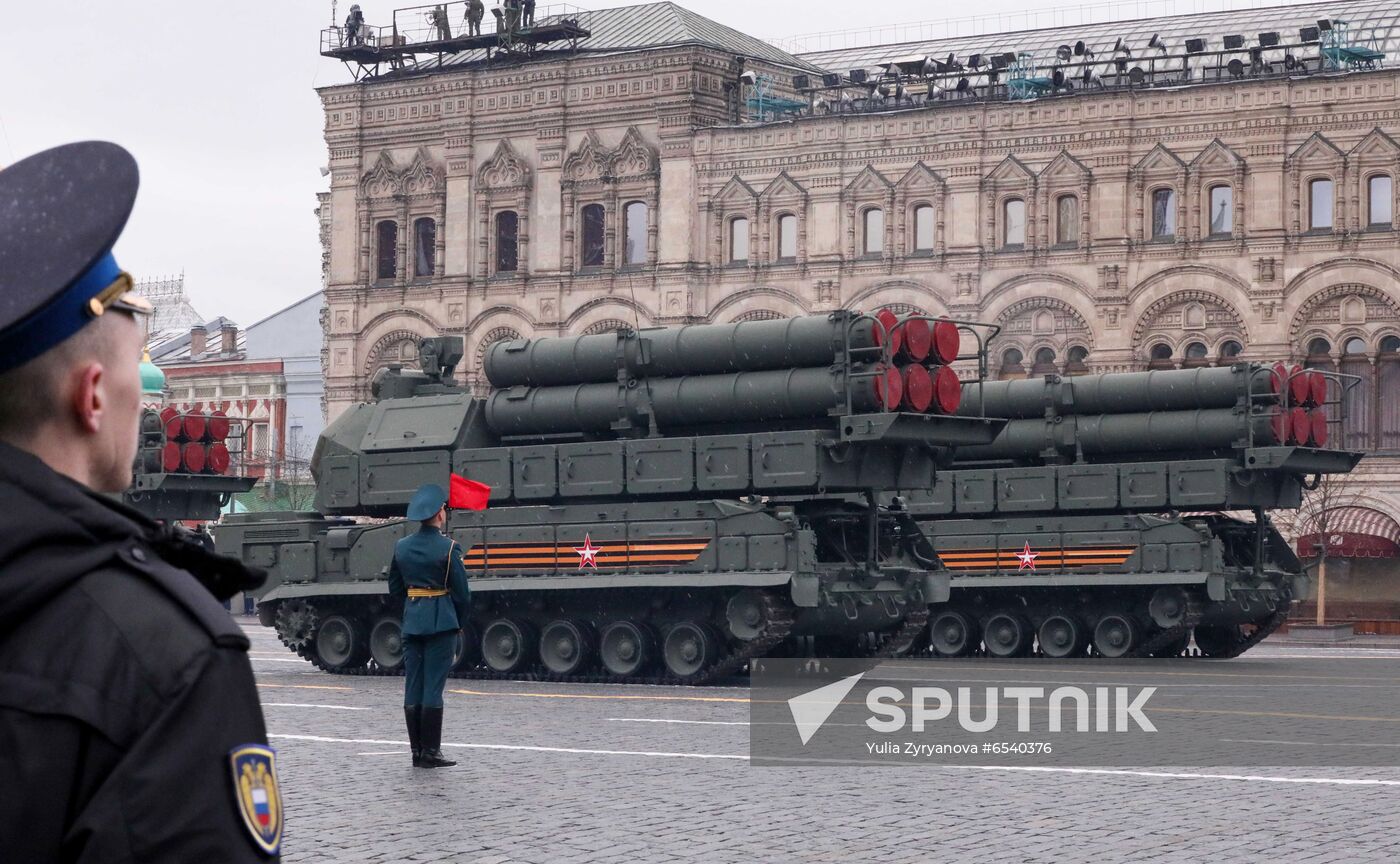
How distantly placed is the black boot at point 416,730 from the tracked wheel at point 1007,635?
56.7 ft

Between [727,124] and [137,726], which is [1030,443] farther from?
[137,726]

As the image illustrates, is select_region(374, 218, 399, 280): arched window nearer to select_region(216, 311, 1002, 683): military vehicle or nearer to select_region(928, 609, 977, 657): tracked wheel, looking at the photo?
select_region(928, 609, 977, 657): tracked wheel

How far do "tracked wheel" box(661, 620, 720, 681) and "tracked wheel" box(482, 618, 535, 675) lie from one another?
1713 mm

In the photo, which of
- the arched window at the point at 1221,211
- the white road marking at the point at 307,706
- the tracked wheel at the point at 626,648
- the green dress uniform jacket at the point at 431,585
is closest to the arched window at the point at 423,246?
the arched window at the point at 1221,211

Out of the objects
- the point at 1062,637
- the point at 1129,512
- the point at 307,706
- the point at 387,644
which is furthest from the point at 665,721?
the point at 1129,512

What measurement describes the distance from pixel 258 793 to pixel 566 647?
69.7ft

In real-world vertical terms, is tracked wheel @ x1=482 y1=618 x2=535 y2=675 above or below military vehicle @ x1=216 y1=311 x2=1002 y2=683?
below

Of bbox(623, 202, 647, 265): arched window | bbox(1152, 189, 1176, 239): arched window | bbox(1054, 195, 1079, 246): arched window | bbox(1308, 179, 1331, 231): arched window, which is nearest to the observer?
bbox(1308, 179, 1331, 231): arched window

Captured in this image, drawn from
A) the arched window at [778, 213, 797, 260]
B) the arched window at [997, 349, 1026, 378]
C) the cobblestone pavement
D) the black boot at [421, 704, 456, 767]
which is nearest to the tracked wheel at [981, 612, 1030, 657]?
the cobblestone pavement

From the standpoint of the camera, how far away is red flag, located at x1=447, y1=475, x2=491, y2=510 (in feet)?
73.2

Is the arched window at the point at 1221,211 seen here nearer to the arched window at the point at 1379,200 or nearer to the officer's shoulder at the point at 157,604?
the arched window at the point at 1379,200

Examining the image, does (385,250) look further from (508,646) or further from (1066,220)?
(508,646)

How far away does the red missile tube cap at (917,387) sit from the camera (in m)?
22.8

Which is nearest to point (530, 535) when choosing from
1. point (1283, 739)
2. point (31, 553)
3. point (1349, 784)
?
point (1283, 739)
